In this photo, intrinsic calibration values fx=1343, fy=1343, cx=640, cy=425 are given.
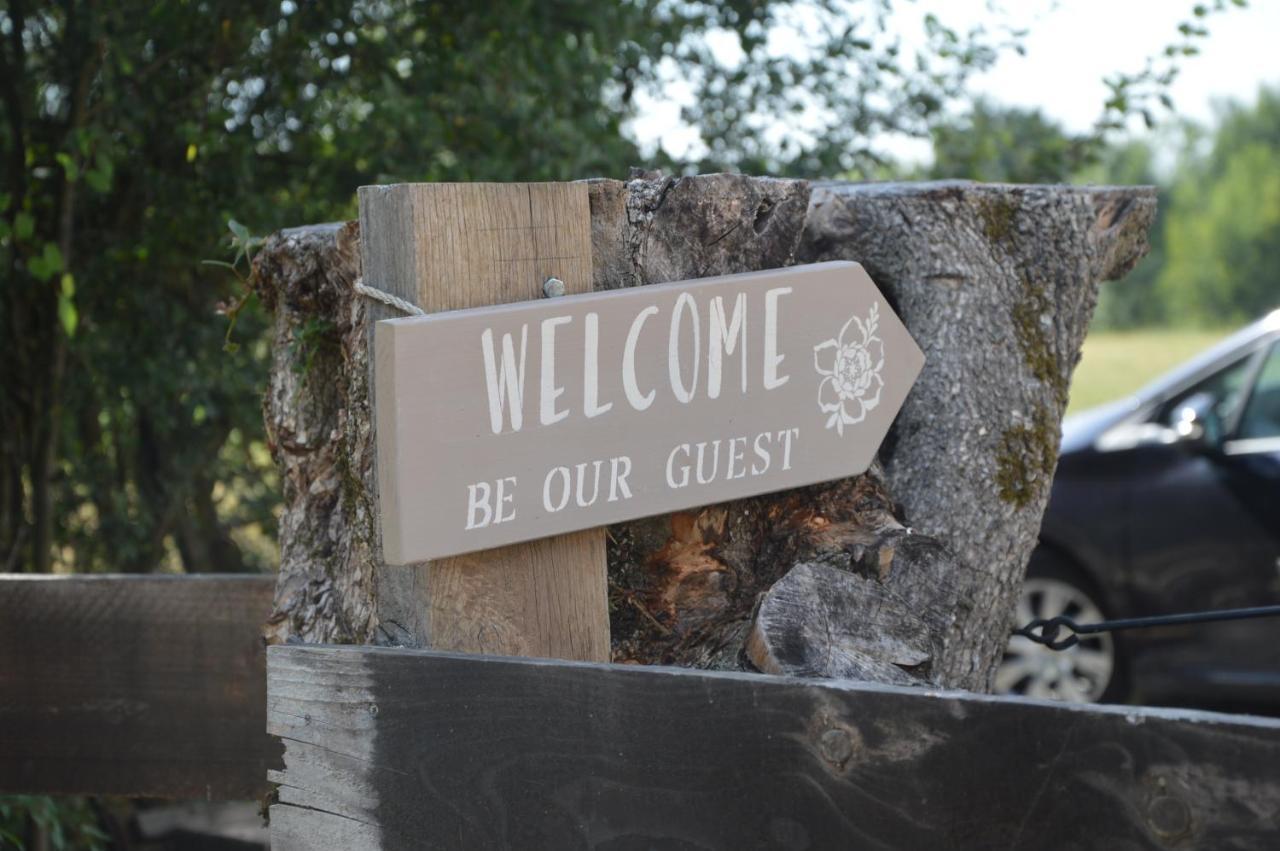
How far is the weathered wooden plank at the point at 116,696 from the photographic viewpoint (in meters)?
2.04

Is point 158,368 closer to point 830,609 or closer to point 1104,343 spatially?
point 830,609

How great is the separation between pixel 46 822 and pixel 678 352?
5.43 ft

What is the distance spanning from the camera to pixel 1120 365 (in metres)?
32.5

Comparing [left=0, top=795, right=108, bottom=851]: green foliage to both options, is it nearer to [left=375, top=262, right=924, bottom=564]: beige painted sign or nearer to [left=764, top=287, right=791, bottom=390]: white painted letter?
[left=375, top=262, right=924, bottom=564]: beige painted sign

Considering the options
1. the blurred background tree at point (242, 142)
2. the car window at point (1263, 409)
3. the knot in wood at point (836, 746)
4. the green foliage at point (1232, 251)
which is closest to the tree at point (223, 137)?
the blurred background tree at point (242, 142)

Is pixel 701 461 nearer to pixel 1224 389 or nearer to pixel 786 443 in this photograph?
pixel 786 443

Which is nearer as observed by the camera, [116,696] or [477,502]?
[477,502]

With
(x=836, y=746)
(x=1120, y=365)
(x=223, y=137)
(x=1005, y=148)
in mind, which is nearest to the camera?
(x=836, y=746)

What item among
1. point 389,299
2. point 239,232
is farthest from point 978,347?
point 239,232

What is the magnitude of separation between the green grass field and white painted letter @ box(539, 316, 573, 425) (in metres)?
16.9

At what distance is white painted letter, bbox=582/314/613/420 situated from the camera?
1442mm

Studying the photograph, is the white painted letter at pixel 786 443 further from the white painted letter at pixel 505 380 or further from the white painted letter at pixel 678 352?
the white painted letter at pixel 505 380

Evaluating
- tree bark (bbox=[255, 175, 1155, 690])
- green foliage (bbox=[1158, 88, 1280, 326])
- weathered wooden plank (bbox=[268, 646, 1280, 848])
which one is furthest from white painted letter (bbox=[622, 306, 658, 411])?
green foliage (bbox=[1158, 88, 1280, 326])

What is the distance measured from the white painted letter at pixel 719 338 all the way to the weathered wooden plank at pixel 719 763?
41 cm
